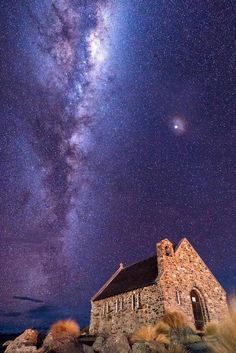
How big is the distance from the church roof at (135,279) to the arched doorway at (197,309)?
429 cm

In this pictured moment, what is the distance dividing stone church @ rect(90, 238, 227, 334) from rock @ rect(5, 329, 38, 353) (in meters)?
8.30

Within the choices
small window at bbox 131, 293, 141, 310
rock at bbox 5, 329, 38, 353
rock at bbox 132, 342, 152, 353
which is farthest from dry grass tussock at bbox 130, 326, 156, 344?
rock at bbox 5, 329, 38, 353

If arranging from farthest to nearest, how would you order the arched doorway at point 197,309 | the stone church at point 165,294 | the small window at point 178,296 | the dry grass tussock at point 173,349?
1. the arched doorway at point 197,309
2. the small window at point 178,296
3. the stone church at point 165,294
4. the dry grass tussock at point 173,349

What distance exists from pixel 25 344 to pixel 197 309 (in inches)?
612

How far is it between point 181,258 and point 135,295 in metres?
5.86

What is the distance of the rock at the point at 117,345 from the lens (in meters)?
14.9

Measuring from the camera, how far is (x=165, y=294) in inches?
928

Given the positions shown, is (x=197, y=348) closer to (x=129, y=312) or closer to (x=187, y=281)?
(x=187, y=281)

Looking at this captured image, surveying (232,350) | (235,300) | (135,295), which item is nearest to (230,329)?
(232,350)

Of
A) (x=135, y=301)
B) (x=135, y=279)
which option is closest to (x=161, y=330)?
(x=135, y=301)

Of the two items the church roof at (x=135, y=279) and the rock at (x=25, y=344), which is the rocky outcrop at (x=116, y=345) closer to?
the rock at (x=25, y=344)

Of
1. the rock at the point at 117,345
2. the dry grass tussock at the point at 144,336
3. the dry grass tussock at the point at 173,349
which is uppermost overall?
the dry grass tussock at the point at 144,336

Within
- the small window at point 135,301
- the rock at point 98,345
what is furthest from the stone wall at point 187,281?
the rock at point 98,345

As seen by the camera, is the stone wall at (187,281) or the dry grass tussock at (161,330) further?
the stone wall at (187,281)
